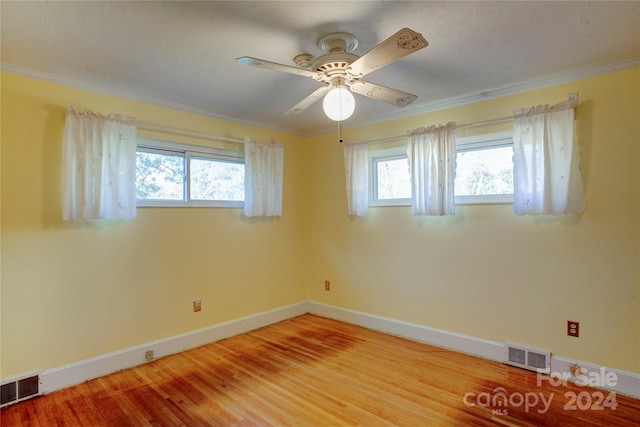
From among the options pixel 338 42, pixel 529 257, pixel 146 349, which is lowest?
pixel 146 349

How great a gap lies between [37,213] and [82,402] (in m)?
1.35

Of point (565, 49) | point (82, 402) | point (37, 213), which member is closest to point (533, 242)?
point (565, 49)

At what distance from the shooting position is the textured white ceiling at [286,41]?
65.5 inches

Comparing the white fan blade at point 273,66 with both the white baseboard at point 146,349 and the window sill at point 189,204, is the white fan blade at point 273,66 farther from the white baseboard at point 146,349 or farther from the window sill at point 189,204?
the white baseboard at point 146,349

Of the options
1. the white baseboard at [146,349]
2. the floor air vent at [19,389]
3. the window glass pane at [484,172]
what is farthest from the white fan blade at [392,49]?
the floor air vent at [19,389]

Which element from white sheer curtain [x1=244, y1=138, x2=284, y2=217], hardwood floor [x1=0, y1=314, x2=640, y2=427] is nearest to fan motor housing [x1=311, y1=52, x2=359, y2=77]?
white sheer curtain [x1=244, y1=138, x2=284, y2=217]

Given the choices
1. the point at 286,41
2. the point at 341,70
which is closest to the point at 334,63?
the point at 341,70

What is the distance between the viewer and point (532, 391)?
2.32 m

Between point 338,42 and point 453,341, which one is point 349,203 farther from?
point 338,42

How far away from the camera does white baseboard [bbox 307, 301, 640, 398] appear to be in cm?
230

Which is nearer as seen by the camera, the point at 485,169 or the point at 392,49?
the point at 392,49

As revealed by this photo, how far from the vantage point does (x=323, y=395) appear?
2301 mm

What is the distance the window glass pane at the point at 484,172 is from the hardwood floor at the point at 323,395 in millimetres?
1479

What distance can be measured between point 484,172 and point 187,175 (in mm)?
2765
